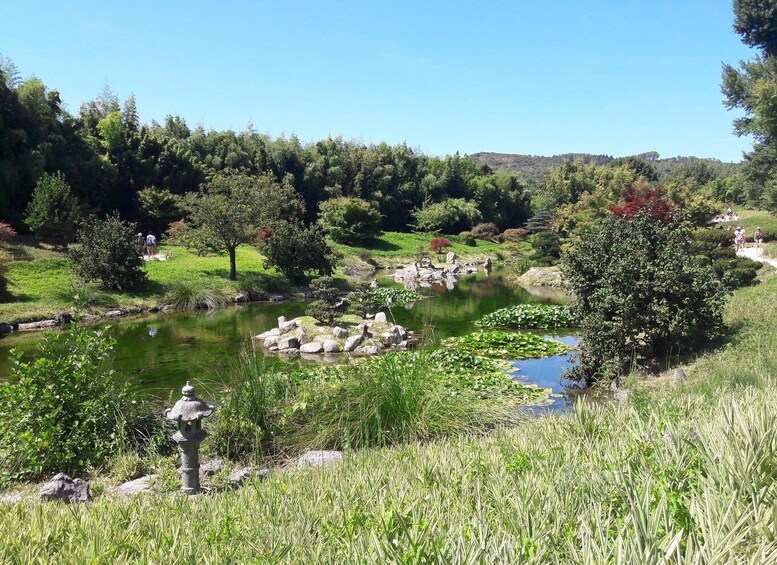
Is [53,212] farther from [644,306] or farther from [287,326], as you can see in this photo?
[644,306]

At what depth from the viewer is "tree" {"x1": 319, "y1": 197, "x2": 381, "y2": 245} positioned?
37125 mm

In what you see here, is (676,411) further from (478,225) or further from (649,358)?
(478,225)

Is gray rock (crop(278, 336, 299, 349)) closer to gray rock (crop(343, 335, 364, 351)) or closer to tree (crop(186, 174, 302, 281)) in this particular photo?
gray rock (crop(343, 335, 364, 351))

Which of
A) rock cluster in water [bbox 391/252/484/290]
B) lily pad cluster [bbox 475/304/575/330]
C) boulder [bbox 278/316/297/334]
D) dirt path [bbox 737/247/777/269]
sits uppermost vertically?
dirt path [bbox 737/247/777/269]

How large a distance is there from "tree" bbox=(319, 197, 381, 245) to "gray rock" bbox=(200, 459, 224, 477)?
32.3 metres

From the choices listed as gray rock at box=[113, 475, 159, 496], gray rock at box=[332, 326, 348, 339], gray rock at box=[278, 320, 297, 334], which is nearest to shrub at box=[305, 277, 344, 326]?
gray rock at box=[278, 320, 297, 334]

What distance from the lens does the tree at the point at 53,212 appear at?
21578 mm

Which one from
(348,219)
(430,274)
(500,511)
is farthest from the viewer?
(348,219)

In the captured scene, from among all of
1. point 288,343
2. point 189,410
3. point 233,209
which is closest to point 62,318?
point 288,343

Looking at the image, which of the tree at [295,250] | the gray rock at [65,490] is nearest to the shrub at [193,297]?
the tree at [295,250]

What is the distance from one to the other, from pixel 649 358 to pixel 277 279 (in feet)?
52.6

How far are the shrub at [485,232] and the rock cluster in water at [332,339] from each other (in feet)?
112

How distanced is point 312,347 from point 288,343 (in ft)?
1.95

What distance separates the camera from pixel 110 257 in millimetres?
17906
